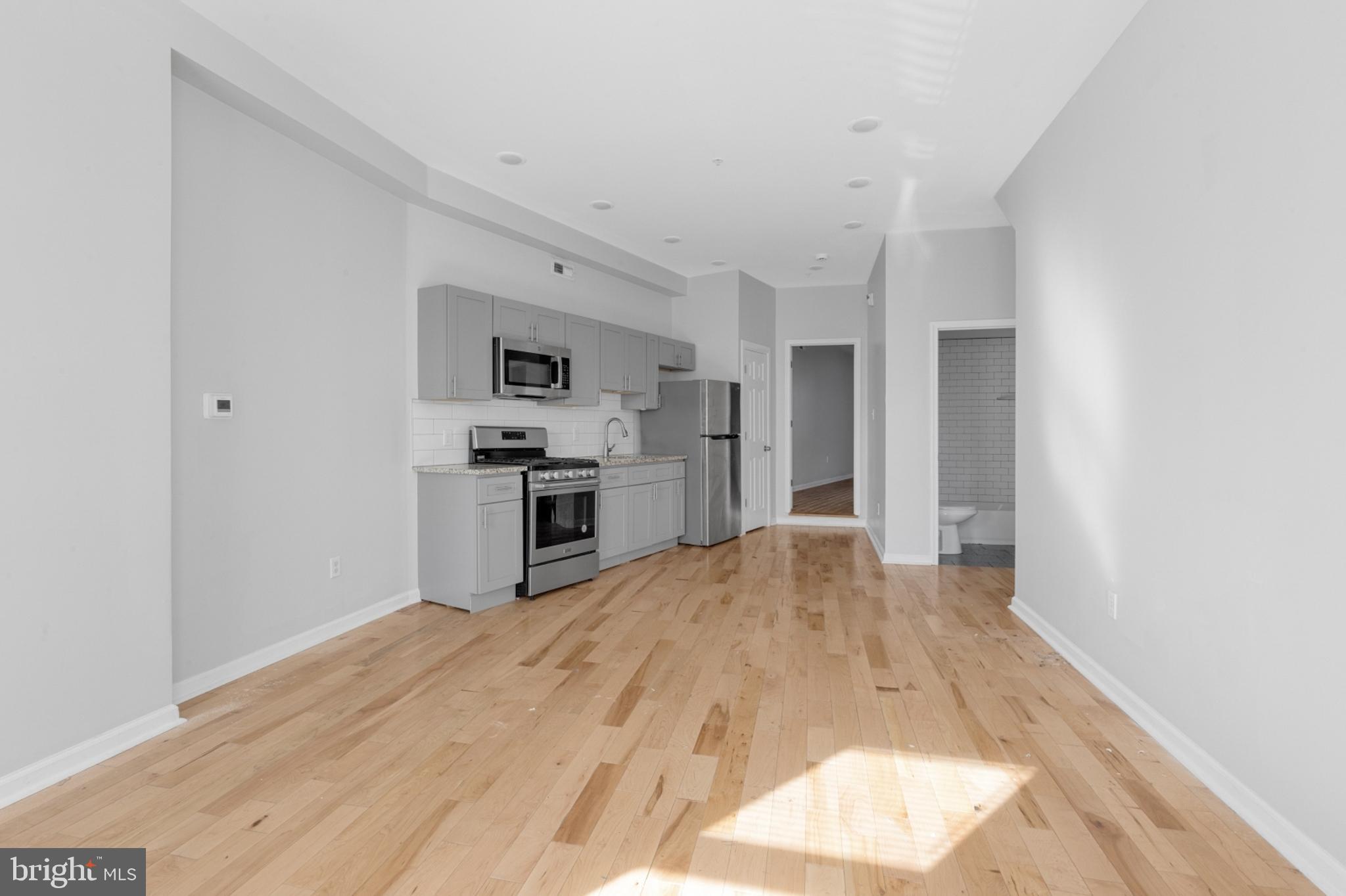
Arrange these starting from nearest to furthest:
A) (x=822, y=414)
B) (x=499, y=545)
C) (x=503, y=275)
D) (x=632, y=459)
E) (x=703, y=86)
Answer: (x=703, y=86) → (x=499, y=545) → (x=503, y=275) → (x=632, y=459) → (x=822, y=414)

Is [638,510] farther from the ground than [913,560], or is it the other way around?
[638,510]

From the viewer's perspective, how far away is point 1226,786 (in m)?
2.00

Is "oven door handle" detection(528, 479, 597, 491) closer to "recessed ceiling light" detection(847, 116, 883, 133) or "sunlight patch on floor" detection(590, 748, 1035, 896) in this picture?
"sunlight patch on floor" detection(590, 748, 1035, 896)

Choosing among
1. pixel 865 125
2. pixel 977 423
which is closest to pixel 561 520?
pixel 865 125

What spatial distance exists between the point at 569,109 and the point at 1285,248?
309 centimetres

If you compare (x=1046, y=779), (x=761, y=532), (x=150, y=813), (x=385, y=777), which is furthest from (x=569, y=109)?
(x=761, y=532)

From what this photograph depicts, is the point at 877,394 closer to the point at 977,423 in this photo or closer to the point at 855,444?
the point at 977,423

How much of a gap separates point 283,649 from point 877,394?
5.26 meters

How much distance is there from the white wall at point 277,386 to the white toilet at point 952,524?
4.70 metres

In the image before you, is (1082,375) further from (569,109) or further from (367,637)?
(367,637)

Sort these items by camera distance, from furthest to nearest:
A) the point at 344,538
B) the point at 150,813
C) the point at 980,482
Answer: the point at 980,482, the point at 344,538, the point at 150,813

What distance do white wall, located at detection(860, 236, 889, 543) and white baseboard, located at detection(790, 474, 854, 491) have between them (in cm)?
352

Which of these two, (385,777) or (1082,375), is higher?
(1082,375)

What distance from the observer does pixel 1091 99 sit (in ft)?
10.0
